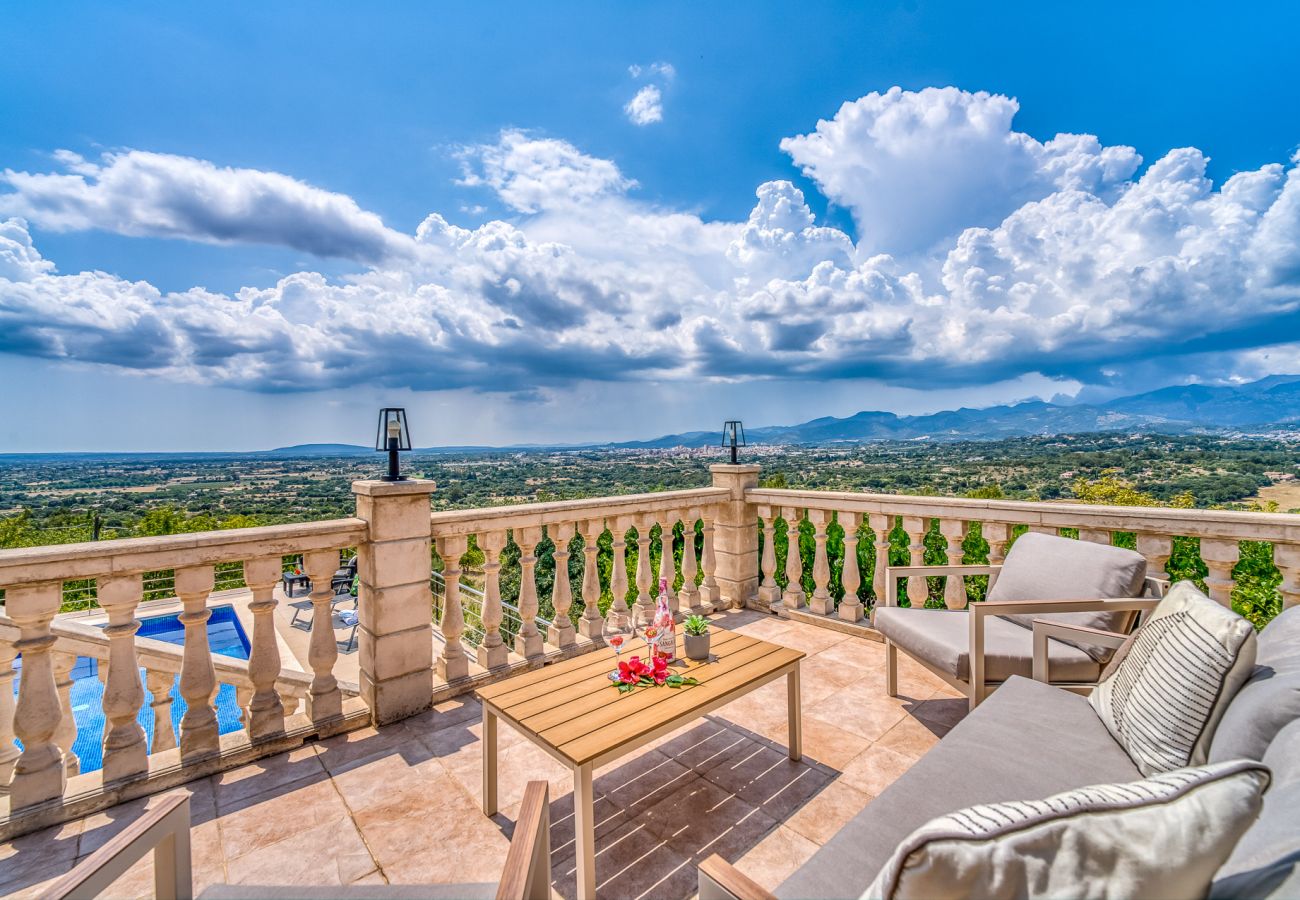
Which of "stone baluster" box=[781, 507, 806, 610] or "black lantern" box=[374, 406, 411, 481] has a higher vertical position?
"black lantern" box=[374, 406, 411, 481]

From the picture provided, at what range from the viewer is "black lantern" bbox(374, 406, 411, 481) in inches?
124

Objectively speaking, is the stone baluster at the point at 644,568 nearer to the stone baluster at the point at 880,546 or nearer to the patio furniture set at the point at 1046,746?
the patio furniture set at the point at 1046,746

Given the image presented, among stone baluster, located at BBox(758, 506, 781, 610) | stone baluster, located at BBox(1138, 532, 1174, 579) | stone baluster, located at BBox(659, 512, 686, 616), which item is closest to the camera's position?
stone baluster, located at BBox(1138, 532, 1174, 579)

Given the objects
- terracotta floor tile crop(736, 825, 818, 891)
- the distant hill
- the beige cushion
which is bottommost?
terracotta floor tile crop(736, 825, 818, 891)

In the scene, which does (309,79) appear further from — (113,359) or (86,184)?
(113,359)

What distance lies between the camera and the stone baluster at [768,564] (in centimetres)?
477

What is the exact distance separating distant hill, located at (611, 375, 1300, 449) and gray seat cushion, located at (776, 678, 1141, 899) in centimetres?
1636

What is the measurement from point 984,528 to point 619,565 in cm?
266

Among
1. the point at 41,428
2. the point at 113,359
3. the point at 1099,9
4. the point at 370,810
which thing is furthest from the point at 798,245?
the point at 113,359

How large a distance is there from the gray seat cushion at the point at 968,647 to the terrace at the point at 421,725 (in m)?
0.46

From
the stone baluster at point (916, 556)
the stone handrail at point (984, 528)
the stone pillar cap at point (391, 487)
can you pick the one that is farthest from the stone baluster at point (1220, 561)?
the stone pillar cap at point (391, 487)

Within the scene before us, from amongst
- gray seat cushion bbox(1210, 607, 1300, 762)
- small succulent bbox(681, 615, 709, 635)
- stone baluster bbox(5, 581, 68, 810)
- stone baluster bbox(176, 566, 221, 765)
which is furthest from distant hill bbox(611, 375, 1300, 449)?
gray seat cushion bbox(1210, 607, 1300, 762)

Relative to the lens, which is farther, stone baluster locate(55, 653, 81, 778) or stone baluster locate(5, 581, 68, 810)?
stone baluster locate(55, 653, 81, 778)

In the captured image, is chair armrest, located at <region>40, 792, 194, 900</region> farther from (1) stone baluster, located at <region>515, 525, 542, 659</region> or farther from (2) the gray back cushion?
(2) the gray back cushion
